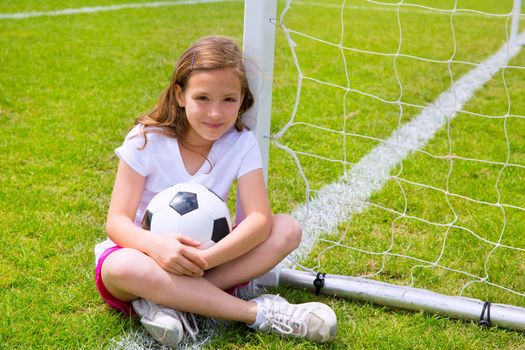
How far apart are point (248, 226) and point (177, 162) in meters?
0.35

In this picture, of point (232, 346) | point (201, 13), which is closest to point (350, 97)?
point (232, 346)

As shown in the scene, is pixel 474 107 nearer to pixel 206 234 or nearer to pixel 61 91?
pixel 61 91

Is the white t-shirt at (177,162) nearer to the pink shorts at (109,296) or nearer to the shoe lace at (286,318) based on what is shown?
the pink shorts at (109,296)

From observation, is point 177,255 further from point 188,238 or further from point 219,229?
point 219,229

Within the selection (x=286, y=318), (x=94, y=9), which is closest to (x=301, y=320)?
(x=286, y=318)

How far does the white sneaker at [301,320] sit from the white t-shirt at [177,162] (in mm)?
465

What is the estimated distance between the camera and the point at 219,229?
7.77 ft

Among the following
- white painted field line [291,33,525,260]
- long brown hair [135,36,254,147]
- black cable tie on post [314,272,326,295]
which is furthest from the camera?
white painted field line [291,33,525,260]

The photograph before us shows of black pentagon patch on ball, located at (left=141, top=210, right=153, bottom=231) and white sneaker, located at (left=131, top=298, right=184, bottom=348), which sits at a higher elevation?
black pentagon patch on ball, located at (left=141, top=210, right=153, bottom=231)

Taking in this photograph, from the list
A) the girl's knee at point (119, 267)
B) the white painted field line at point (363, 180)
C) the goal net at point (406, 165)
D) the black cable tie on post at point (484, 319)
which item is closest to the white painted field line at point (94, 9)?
the goal net at point (406, 165)

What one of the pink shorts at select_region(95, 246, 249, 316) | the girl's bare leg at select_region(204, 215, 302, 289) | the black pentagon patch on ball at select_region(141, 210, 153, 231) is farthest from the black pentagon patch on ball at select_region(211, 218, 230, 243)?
the pink shorts at select_region(95, 246, 249, 316)

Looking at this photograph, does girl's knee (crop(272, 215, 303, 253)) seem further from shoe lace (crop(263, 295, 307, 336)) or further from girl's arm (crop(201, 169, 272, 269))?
shoe lace (crop(263, 295, 307, 336))

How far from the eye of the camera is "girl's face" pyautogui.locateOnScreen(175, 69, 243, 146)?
240cm

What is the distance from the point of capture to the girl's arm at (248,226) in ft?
7.55
